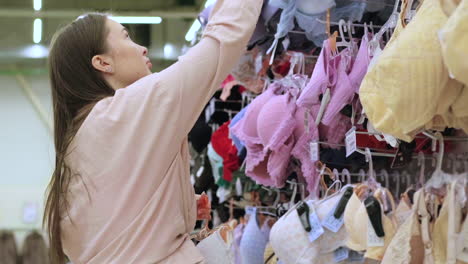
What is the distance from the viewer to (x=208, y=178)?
4.67 m

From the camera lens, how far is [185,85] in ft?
5.63

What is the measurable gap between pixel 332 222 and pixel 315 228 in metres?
0.06

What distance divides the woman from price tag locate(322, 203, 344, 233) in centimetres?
86

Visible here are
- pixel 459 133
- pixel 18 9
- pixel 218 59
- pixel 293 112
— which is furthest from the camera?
pixel 18 9

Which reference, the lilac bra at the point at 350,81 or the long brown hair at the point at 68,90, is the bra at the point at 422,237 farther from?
the long brown hair at the point at 68,90

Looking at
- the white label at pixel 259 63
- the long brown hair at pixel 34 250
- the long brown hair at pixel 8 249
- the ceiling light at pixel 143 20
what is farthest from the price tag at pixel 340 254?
the long brown hair at pixel 8 249

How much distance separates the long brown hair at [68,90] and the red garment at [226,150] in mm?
2004

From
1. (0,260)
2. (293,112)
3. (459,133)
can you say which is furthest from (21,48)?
(459,133)

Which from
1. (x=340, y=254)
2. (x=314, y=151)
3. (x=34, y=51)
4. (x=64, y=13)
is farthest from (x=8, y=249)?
(x=340, y=254)

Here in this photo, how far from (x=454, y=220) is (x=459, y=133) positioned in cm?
58

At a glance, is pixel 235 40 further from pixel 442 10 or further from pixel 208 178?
pixel 208 178

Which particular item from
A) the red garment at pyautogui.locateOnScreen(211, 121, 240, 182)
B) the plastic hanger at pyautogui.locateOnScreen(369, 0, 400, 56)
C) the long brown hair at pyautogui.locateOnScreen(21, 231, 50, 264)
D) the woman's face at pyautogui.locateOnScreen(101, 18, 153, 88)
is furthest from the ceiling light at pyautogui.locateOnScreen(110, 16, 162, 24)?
the woman's face at pyautogui.locateOnScreen(101, 18, 153, 88)

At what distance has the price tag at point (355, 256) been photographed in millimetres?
2580

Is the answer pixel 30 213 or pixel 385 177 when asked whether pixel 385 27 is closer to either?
pixel 385 177
